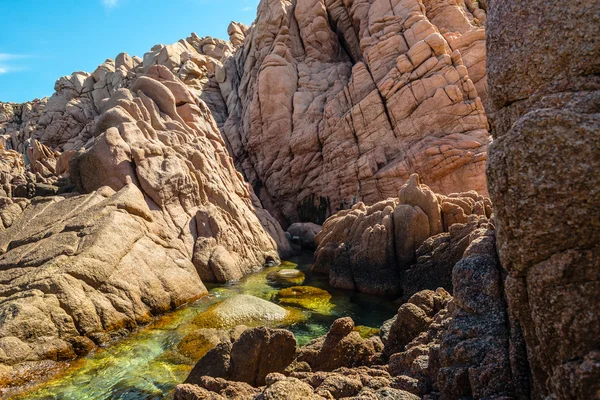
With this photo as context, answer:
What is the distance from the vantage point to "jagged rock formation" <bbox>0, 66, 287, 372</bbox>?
14083mm

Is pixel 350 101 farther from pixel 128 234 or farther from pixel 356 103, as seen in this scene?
pixel 128 234

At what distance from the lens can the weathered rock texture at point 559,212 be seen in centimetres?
476

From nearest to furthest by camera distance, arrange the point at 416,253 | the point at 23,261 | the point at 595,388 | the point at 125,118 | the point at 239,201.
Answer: the point at 595,388 < the point at 23,261 < the point at 416,253 < the point at 125,118 < the point at 239,201

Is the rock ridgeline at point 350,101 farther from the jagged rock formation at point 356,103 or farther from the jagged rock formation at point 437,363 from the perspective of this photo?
the jagged rock formation at point 437,363

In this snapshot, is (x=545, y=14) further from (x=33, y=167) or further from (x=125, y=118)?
(x=33, y=167)

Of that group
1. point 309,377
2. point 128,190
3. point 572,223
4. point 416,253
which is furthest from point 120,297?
point 572,223

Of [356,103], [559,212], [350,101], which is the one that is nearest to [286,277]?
[559,212]

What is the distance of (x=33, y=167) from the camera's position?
32625 mm

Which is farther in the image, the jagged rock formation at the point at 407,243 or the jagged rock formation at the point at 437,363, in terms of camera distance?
the jagged rock formation at the point at 407,243

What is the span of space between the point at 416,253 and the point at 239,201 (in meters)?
15.9

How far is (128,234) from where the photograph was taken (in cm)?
1892

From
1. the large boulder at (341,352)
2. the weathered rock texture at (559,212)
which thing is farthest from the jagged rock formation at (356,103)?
the weathered rock texture at (559,212)

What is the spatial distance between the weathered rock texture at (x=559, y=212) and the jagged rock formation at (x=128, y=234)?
14.1 metres

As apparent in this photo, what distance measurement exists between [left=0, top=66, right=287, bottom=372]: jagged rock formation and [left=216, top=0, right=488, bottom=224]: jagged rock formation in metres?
11.7
